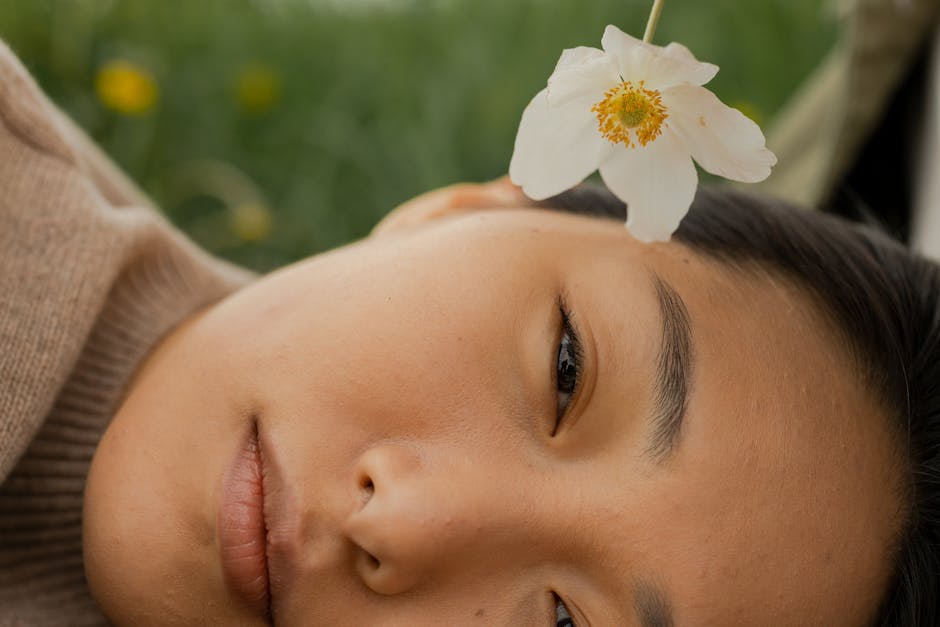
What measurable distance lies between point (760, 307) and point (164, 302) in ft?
2.68

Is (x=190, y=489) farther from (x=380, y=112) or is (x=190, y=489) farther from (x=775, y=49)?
(x=775, y=49)

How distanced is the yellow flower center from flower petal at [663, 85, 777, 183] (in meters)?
0.01

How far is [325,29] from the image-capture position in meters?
2.47

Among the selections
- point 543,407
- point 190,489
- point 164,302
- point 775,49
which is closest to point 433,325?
point 543,407

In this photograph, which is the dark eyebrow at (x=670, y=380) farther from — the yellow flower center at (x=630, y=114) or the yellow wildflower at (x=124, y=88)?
the yellow wildflower at (x=124, y=88)

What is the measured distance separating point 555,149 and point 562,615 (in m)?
0.48

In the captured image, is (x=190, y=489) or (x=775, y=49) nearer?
(x=190, y=489)

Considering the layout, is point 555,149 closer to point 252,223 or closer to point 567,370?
point 567,370

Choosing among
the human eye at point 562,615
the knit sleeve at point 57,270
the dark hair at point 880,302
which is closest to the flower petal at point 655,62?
the dark hair at point 880,302

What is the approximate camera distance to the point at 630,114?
35.9 inches

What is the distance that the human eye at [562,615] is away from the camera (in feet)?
3.56

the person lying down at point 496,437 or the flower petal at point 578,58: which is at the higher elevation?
the flower petal at point 578,58

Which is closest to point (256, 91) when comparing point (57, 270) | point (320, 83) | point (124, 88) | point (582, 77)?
point (320, 83)

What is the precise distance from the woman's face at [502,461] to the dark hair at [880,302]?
0.15ft
